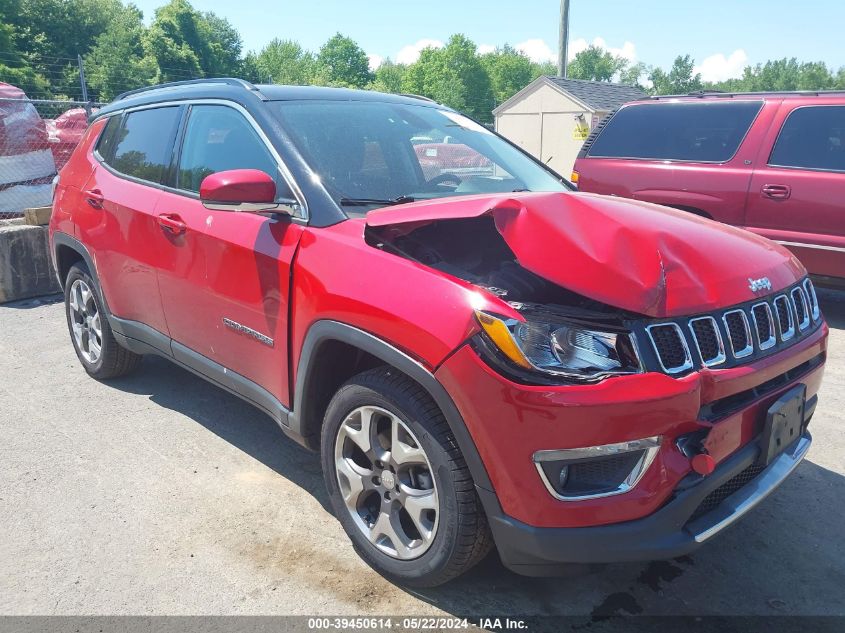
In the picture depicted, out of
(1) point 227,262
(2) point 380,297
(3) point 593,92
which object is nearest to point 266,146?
(1) point 227,262

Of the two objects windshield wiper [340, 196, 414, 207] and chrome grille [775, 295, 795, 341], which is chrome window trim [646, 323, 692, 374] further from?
windshield wiper [340, 196, 414, 207]

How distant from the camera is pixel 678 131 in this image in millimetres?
6809

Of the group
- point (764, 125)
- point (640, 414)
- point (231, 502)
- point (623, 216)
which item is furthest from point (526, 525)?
point (764, 125)

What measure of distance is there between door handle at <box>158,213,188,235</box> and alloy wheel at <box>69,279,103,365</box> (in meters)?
1.23

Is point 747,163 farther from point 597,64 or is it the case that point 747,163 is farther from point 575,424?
point 597,64

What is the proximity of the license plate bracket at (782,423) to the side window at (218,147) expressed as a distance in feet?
7.11

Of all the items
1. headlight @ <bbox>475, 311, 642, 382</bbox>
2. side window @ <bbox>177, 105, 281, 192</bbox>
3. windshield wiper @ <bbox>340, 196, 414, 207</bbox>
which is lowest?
headlight @ <bbox>475, 311, 642, 382</bbox>

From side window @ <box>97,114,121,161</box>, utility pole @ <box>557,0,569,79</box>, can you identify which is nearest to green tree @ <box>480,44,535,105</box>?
utility pole @ <box>557,0,569,79</box>

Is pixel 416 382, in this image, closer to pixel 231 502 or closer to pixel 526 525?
pixel 526 525

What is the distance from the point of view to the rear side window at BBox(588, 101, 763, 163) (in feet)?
21.2

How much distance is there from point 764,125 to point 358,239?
516 centimetres

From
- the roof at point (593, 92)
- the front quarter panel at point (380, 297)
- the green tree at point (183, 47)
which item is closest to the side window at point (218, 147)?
the front quarter panel at point (380, 297)

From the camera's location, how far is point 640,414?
2061 millimetres

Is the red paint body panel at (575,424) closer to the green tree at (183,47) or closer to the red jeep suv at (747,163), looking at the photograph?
the red jeep suv at (747,163)
